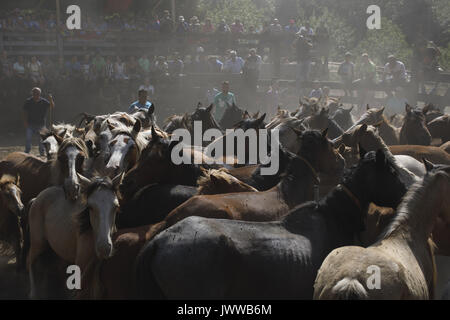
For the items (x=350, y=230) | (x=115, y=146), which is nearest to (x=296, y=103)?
(x=115, y=146)

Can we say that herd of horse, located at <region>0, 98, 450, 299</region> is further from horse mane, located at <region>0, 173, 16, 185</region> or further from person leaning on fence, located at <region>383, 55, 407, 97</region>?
person leaning on fence, located at <region>383, 55, 407, 97</region>

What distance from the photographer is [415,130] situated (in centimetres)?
941

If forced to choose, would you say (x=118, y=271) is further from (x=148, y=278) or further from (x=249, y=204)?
(x=249, y=204)

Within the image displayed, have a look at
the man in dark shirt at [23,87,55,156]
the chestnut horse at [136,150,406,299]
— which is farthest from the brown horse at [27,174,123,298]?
the man in dark shirt at [23,87,55,156]

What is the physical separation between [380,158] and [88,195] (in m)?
2.47

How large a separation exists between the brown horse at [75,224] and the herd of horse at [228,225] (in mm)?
12

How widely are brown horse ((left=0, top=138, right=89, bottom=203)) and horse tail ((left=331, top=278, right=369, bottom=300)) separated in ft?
10.5

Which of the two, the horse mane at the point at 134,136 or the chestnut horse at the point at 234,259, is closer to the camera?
the chestnut horse at the point at 234,259

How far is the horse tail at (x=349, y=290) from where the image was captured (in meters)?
3.33

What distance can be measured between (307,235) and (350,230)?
459 millimetres

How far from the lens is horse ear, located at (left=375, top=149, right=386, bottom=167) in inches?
185

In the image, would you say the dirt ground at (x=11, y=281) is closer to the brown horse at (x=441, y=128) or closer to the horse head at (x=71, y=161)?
the horse head at (x=71, y=161)

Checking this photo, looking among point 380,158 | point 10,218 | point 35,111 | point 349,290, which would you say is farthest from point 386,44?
point 349,290

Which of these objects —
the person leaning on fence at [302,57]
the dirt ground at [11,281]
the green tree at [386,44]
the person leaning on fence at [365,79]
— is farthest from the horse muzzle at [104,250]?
the green tree at [386,44]
